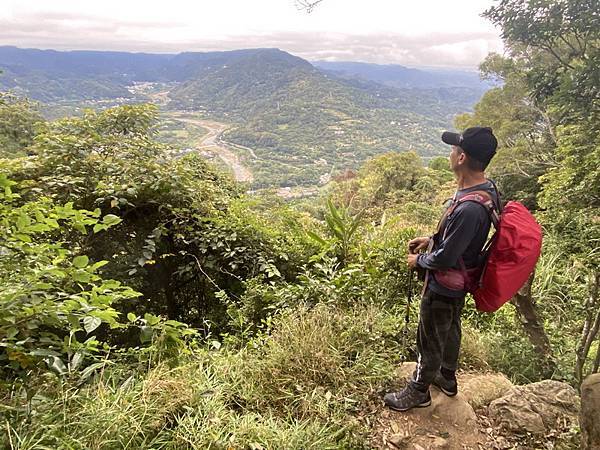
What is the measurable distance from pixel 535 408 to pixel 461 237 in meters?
Result: 1.47

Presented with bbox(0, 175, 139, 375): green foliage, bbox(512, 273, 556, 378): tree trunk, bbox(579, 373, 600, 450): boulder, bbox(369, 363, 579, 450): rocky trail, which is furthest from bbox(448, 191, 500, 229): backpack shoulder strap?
bbox(0, 175, 139, 375): green foliage

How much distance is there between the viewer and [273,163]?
87938 millimetres

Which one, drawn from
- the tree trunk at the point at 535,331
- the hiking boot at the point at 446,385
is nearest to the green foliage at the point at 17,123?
the hiking boot at the point at 446,385

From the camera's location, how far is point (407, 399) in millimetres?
2373

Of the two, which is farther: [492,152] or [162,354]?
[162,354]

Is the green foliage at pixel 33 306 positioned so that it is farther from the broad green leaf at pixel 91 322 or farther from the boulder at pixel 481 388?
the boulder at pixel 481 388

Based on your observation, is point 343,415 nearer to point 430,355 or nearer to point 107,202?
point 430,355

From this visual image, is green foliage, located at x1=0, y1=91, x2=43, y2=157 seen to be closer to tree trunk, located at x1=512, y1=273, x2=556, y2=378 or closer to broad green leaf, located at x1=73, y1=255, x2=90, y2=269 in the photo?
broad green leaf, located at x1=73, y1=255, x2=90, y2=269

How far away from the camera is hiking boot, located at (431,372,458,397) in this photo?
2.51m

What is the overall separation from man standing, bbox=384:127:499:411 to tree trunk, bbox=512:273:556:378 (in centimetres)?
127

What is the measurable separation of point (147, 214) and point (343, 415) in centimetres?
309

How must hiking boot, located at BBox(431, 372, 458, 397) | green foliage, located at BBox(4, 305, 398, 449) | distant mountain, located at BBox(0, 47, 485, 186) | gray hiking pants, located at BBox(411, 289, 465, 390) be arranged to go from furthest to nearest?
distant mountain, located at BBox(0, 47, 485, 186) → hiking boot, located at BBox(431, 372, 458, 397) → gray hiking pants, located at BBox(411, 289, 465, 390) → green foliage, located at BBox(4, 305, 398, 449)

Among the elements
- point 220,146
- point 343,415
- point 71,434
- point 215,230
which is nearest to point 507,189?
point 215,230

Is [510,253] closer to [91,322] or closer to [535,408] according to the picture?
[535,408]
